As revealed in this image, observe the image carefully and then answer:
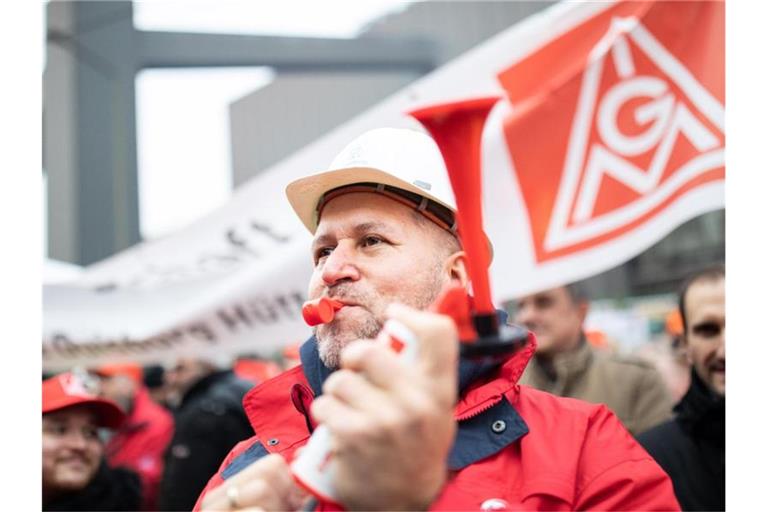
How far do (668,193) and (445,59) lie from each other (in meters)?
6.52

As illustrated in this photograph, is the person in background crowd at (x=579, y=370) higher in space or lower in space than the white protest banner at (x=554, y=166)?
lower

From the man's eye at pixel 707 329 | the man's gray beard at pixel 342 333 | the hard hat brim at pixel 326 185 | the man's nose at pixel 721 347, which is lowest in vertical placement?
the man's nose at pixel 721 347

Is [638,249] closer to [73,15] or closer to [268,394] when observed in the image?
[268,394]

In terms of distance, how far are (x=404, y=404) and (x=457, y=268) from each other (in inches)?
42.8

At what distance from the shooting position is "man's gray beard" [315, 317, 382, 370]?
2.22 meters

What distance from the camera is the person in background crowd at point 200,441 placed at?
5234mm

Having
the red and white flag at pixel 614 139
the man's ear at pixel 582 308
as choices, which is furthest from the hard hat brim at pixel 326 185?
the man's ear at pixel 582 308

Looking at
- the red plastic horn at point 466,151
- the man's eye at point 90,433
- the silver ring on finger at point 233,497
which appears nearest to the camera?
the red plastic horn at point 466,151

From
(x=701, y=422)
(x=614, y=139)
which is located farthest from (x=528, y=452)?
(x=614, y=139)

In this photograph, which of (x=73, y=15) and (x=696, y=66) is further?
(x=73, y=15)

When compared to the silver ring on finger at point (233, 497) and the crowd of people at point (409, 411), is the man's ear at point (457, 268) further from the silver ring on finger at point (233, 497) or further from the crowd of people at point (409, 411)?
the silver ring on finger at point (233, 497)

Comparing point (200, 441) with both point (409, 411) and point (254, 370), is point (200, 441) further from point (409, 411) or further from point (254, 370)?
point (409, 411)

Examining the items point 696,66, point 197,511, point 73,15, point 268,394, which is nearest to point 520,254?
point 696,66

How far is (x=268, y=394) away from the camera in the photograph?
2.40m
